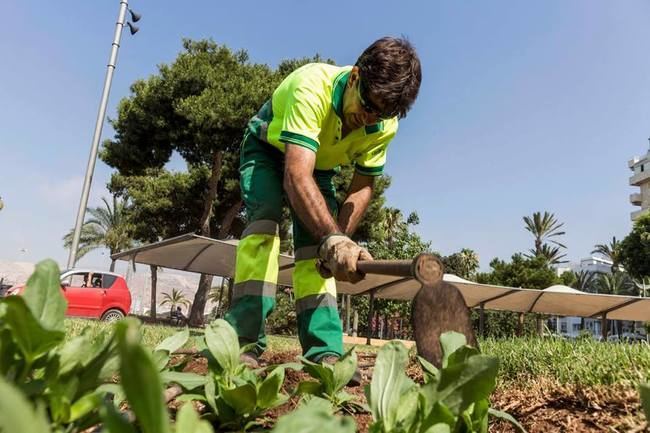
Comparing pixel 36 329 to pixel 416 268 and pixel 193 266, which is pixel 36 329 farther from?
pixel 193 266

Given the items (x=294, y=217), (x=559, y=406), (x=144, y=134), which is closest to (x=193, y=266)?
(x=144, y=134)

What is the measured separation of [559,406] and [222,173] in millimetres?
17741

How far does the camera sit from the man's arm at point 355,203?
2332 mm

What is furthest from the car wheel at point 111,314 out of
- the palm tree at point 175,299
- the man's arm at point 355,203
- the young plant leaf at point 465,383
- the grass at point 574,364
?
the palm tree at point 175,299

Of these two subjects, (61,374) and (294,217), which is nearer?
(61,374)

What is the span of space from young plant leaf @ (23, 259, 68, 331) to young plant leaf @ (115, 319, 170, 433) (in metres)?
0.25

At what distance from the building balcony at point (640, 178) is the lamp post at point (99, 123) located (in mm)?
51740

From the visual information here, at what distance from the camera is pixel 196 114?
16531 mm

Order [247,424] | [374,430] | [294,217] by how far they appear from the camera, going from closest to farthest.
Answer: [374,430], [247,424], [294,217]

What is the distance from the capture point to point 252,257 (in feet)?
6.27

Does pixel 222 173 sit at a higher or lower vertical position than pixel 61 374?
higher

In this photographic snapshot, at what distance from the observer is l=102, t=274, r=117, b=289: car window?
43.2 feet

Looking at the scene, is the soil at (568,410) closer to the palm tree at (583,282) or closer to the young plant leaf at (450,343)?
the young plant leaf at (450,343)

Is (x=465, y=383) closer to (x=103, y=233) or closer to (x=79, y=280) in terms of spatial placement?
(x=79, y=280)
